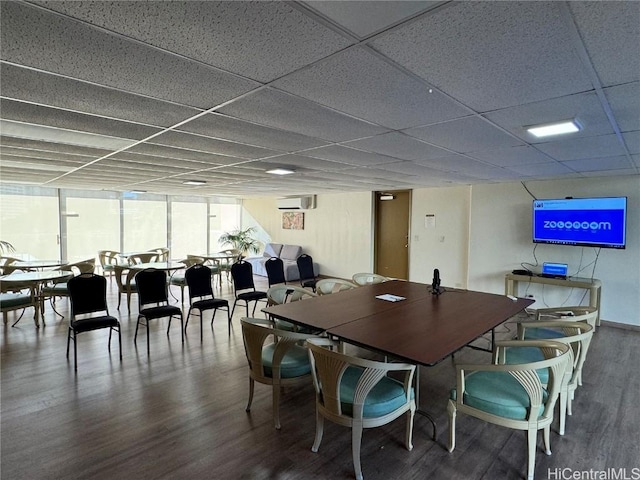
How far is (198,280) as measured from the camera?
5.06 meters

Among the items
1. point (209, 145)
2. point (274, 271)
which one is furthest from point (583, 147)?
point (274, 271)

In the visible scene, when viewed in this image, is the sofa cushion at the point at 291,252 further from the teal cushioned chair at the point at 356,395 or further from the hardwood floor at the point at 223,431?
the teal cushioned chair at the point at 356,395

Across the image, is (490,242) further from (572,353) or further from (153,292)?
(153,292)

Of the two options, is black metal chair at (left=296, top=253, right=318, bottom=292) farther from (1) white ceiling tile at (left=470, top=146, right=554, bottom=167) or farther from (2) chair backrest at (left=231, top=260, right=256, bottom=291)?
(1) white ceiling tile at (left=470, top=146, right=554, bottom=167)

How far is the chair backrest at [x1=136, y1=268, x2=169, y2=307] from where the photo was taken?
4496 millimetres

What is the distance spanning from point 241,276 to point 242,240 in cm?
593

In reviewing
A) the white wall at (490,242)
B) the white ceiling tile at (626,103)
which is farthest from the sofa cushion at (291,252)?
the white ceiling tile at (626,103)

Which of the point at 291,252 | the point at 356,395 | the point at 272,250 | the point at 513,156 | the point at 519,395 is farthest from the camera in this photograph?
the point at 272,250

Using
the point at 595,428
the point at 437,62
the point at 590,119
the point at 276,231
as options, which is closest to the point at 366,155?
the point at 590,119

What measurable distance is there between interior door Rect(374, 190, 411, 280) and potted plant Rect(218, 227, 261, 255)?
4.69 metres

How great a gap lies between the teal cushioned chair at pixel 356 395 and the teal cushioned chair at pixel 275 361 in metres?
0.36

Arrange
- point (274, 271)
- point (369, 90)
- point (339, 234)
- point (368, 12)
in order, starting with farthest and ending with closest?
point (339, 234) < point (274, 271) < point (369, 90) < point (368, 12)

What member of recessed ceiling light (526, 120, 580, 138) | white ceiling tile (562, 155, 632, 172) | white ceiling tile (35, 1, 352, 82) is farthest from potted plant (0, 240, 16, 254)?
white ceiling tile (562, 155, 632, 172)

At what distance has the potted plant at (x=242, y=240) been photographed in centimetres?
1119
